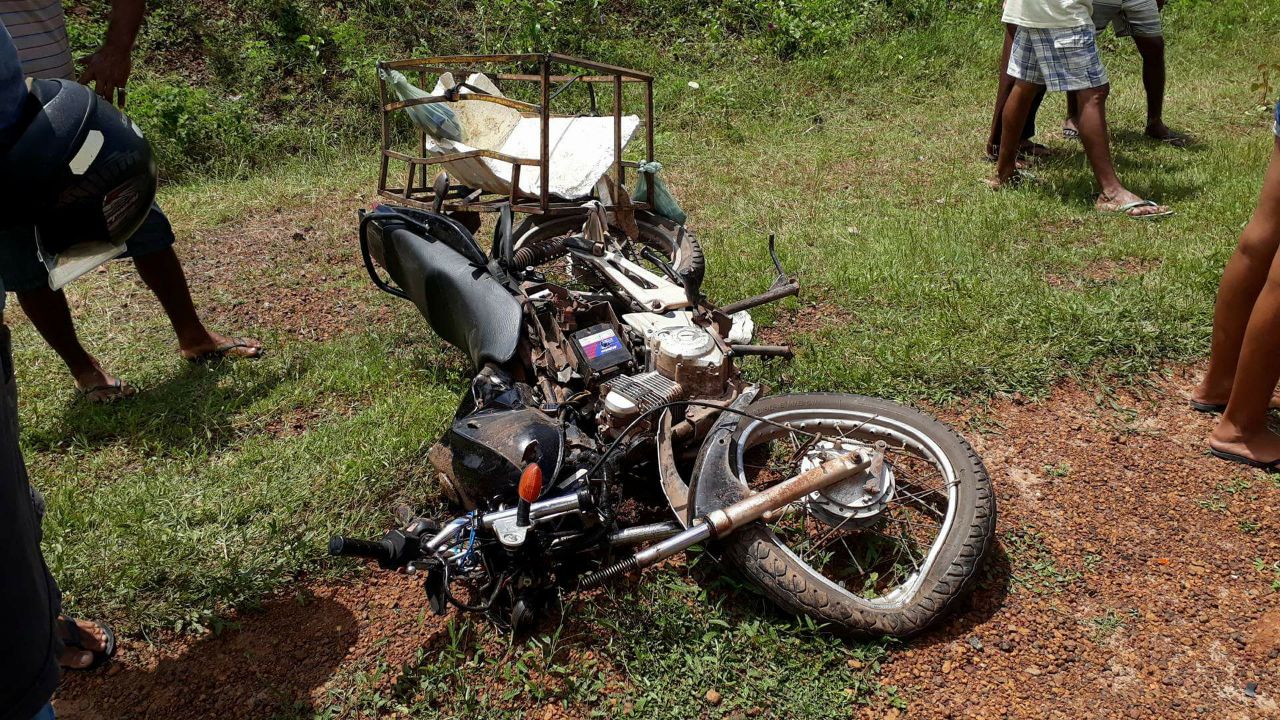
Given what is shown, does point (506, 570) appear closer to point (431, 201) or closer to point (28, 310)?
point (431, 201)

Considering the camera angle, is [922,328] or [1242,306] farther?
[922,328]

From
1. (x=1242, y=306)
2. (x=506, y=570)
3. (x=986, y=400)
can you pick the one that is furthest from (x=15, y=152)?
(x=1242, y=306)

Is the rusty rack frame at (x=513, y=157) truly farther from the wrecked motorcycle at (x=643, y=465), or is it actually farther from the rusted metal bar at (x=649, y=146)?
the wrecked motorcycle at (x=643, y=465)

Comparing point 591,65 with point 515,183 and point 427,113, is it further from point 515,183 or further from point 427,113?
point 427,113

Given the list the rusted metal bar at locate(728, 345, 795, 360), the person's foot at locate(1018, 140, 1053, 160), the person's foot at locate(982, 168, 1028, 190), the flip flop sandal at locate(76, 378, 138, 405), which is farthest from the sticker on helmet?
the person's foot at locate(1018, 140, 1053, 160)

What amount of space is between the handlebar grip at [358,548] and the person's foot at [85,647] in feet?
2.80

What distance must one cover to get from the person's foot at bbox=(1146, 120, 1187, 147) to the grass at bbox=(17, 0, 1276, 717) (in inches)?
6.3

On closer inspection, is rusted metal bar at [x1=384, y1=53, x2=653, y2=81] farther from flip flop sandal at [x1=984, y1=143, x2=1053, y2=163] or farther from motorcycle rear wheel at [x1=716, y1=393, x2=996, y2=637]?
flip flop sandal at [x1=984, y1=143, x2=1053, y2=163]

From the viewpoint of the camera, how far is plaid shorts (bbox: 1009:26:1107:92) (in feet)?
16.6

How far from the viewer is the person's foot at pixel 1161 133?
6.27 metres

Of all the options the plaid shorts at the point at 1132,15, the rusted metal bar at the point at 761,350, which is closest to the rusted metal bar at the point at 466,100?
the rusted metal bar at the point at 761,350

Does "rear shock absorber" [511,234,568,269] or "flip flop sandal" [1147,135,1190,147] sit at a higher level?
"rear shock absorber" [511,234,568,269]

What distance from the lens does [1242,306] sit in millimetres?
3037

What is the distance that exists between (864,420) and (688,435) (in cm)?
55
